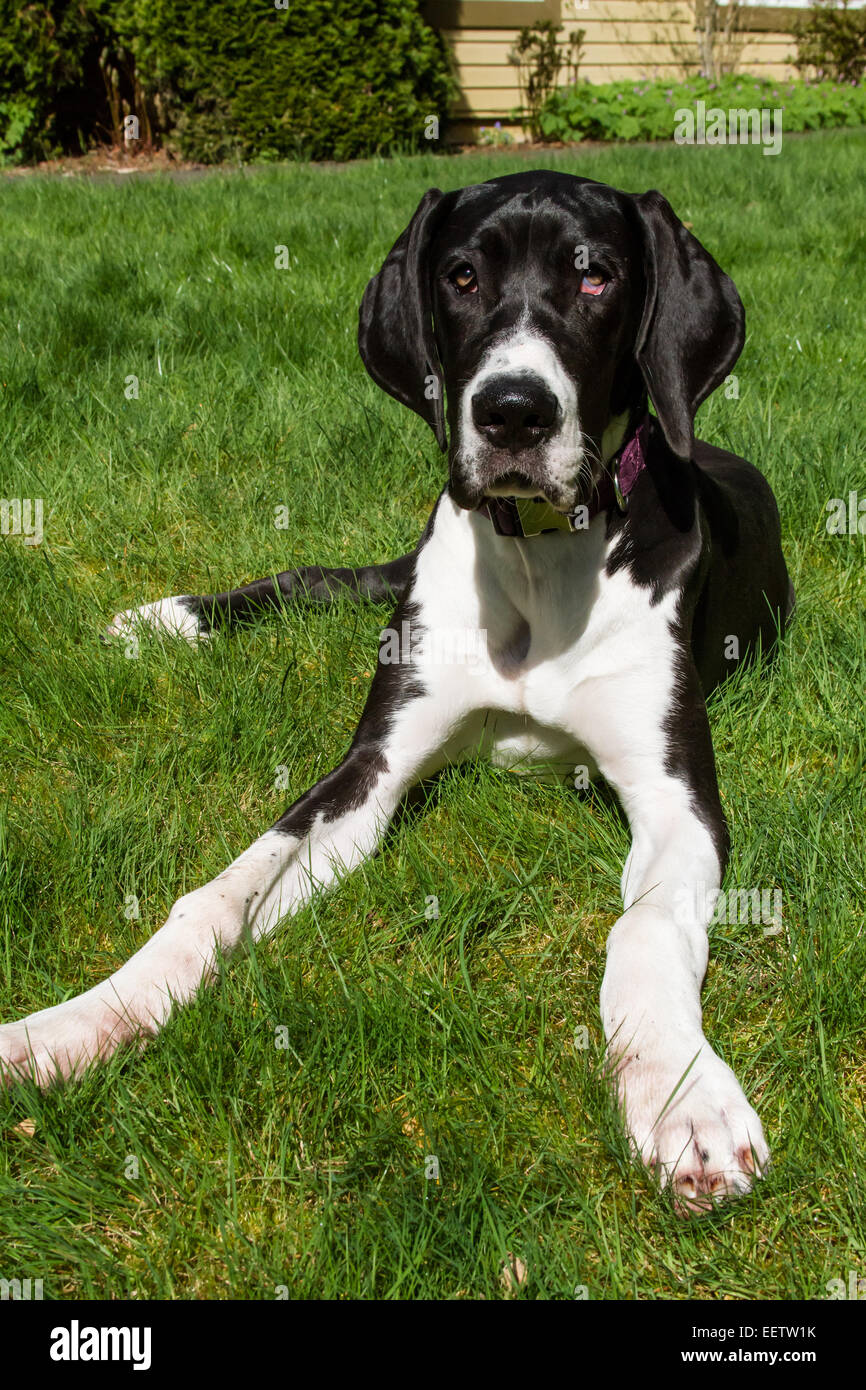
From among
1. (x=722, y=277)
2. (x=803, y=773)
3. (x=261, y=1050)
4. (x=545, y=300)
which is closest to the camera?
(x=261, y=1050)

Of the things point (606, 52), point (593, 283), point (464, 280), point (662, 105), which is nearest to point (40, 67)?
point (662, 105)

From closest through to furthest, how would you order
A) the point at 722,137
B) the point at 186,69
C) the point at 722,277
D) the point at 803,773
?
the point at 722,277, the point at 803,773, the point at 186,69, the point at 722,137

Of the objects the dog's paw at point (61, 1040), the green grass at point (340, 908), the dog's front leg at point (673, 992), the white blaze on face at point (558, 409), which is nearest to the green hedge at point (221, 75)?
the green grass at point (340, 908)

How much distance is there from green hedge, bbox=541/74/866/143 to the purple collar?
481 inches

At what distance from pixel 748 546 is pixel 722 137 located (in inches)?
435

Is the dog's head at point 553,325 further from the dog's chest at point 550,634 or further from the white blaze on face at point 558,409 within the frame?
the dog's chest at point 550,634

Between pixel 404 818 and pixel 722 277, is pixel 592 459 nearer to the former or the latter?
Answer: pixel 722 277

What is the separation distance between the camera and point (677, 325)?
272cm

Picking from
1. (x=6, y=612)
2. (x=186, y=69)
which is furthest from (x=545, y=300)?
(x=186, y=69)

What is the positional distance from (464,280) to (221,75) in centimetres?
940

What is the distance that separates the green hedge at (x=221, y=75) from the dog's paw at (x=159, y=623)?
855 centimetres

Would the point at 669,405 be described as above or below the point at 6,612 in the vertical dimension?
above

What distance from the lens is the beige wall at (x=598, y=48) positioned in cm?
1380
